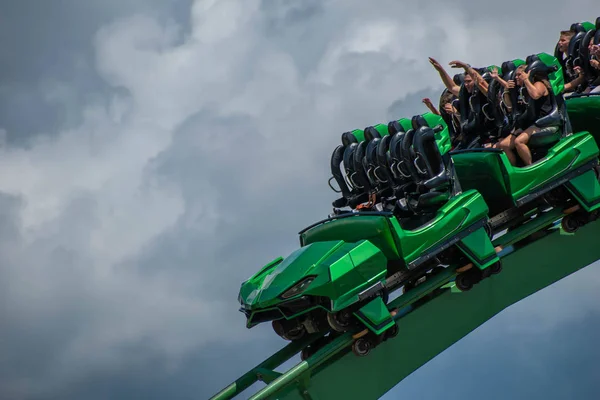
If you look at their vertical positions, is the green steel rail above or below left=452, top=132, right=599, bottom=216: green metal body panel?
below

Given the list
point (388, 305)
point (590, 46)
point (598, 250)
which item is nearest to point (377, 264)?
point (388, 305)

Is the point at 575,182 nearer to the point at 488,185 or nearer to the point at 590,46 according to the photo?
the point at 488,185

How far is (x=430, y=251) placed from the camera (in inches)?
300

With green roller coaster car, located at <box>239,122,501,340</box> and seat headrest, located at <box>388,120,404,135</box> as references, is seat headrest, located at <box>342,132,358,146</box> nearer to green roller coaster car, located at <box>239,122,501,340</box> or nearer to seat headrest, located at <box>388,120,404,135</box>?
seat headrest, located at <box>388,120,404,135</box>

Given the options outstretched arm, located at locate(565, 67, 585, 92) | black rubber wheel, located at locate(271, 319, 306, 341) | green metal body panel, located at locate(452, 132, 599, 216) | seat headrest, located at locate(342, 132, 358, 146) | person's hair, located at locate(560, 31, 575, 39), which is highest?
person's hair, located at locate(560, 31, 575, 39)

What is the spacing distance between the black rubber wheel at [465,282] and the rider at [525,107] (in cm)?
126

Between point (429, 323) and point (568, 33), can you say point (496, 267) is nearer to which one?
point (429, 323)

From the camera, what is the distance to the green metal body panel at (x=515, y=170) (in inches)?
318

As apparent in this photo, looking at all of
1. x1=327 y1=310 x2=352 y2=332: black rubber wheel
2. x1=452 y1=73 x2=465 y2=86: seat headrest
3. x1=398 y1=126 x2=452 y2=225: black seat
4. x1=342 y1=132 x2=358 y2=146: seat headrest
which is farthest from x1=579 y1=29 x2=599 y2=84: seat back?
x1=327 y1=310 x2=352 y2=332: black rubber wheel

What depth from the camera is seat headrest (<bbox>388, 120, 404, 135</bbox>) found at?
331 inches

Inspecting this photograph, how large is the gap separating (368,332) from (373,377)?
365 mm

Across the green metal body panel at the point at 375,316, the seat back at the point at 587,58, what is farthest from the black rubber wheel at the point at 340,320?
the seat back at the point at 587,58

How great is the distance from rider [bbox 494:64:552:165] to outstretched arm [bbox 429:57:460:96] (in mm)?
1504

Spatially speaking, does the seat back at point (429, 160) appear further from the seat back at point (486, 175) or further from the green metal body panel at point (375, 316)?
the green metal body panel at point (375, 316)
